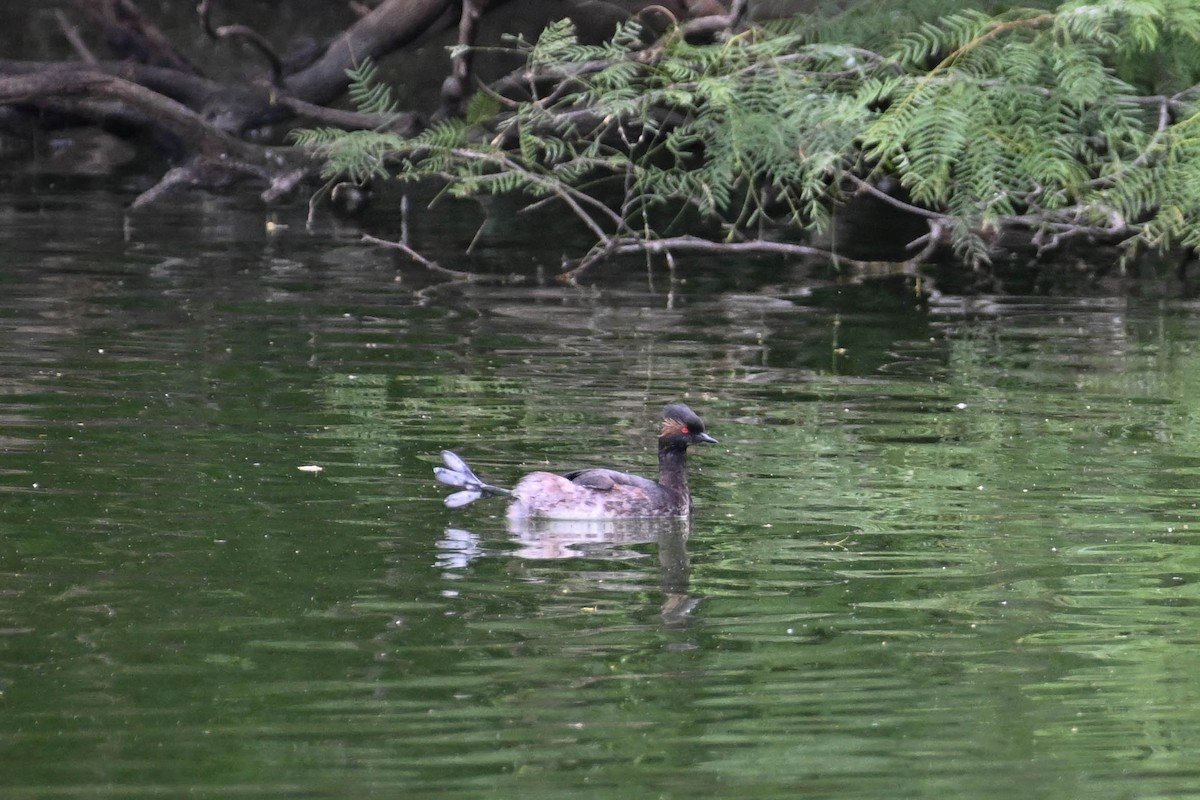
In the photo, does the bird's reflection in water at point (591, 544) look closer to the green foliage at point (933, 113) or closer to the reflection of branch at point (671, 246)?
the green foliage at point (933, 113)

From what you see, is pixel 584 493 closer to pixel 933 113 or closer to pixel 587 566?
pixel 587 566

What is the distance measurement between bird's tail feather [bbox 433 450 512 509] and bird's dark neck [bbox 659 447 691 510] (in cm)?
76

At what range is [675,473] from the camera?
371 inches

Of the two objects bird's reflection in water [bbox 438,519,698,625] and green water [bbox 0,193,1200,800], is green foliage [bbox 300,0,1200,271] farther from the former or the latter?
bird's reflection in water [bbox 438,519,698,625]

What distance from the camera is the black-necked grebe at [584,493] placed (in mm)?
9078

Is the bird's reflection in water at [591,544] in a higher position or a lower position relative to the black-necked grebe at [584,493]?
lower

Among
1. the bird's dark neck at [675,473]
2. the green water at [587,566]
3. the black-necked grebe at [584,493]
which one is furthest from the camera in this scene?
the bird's dark neck at [675,473]

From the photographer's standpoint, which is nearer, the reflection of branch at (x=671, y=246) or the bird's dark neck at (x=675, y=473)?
the bird's dark neck at (x=675, y=473)

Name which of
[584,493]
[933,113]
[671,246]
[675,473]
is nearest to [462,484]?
[584,493]

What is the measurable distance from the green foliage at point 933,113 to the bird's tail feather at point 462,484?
17.5 ft

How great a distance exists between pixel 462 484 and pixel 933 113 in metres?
5.89

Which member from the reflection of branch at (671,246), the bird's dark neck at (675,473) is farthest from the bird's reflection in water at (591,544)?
the reflection of branch at (671,246)

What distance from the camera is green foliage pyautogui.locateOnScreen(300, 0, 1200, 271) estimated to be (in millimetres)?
13953

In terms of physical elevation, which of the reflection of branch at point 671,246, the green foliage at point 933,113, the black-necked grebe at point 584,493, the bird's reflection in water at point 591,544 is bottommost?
the bird's reflection in water at point 591,544
